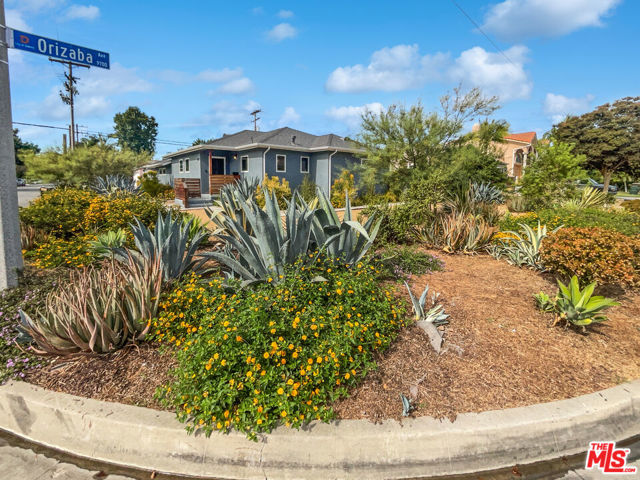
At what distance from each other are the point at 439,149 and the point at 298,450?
15011mm

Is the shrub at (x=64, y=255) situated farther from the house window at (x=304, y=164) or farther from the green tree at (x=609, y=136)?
the green tree at (x=609, y=136)

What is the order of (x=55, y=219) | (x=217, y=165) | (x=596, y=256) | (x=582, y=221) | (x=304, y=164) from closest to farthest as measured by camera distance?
1. (x=596, y=256)
2. (x=55, y=219)
3. (x=582, y=221)
4. (x=304, y=164)
5. (x=217, y=165)

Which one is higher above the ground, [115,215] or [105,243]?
[115,215]

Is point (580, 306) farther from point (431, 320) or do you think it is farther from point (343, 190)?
point (343, 190)

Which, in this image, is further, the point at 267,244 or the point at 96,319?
the point at 267,244

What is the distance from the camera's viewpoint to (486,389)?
9.09 feet

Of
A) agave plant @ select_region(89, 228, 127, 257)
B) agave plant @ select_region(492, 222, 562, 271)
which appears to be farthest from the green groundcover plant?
agave plant @ select_region(492, 222, 562, 271)

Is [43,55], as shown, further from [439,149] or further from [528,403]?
[439,149]

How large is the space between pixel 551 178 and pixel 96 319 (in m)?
14.4

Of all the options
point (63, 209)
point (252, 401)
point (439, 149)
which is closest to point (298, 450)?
point (252, 401)

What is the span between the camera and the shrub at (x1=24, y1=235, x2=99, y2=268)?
192 inches

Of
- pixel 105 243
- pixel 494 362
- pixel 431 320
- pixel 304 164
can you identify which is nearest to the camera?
pixel 494 362

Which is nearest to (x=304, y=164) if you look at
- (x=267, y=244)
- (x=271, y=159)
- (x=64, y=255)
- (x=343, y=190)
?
(x=271, y=159)

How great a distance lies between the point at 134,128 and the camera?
6781 cm
